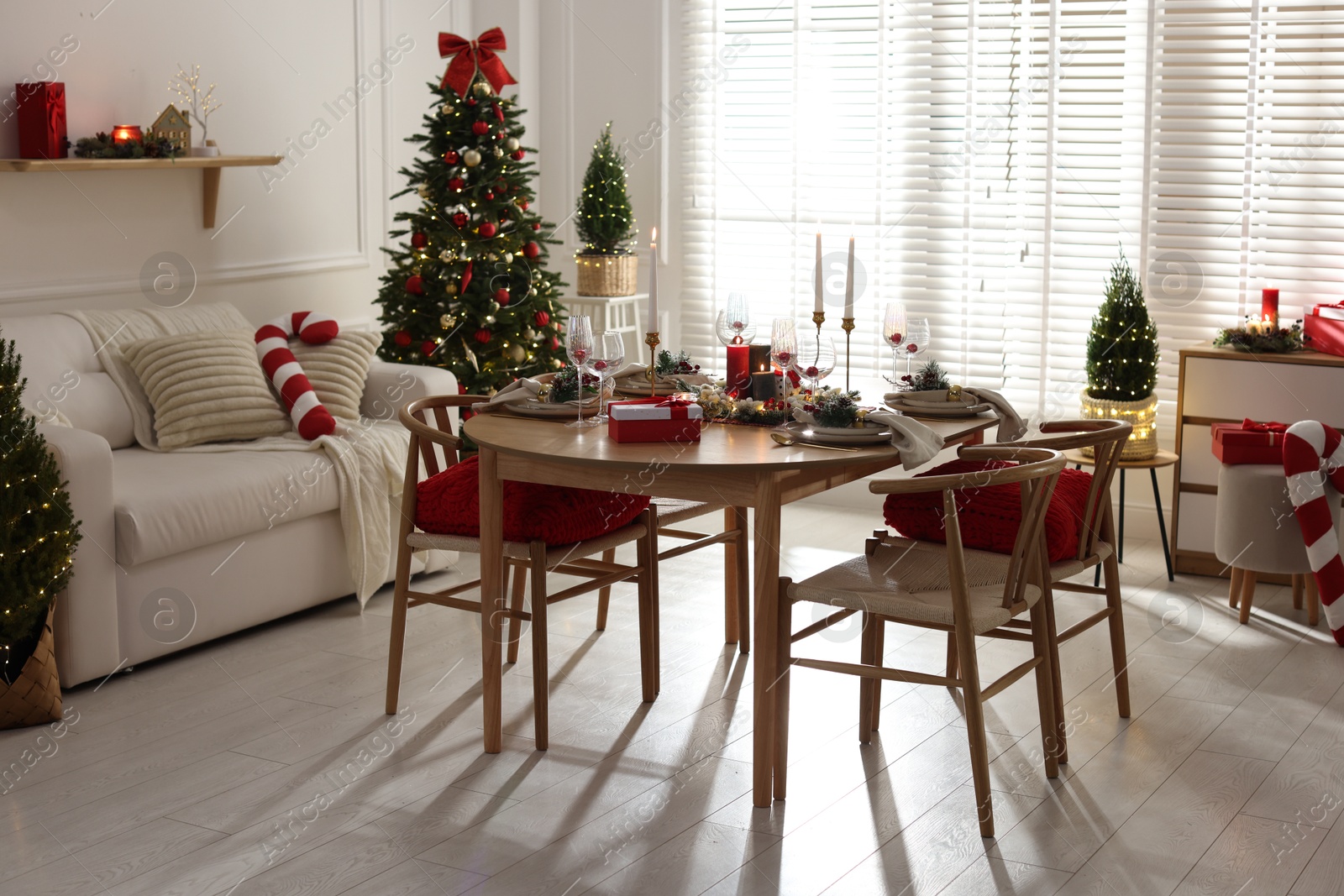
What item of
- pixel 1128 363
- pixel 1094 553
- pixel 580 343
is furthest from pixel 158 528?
pixel 1128 363

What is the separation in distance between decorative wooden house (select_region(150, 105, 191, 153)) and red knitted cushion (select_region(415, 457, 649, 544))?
184 centimetres

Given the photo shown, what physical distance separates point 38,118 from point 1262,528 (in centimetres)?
394

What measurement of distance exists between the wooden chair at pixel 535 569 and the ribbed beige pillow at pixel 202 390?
0.94m

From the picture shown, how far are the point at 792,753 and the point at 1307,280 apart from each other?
2.93 metres

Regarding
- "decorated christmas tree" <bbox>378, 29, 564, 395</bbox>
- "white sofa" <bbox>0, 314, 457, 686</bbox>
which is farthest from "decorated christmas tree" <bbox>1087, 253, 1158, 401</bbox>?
"white sofa" <bbox>0, 314, 457, 686</bbox>

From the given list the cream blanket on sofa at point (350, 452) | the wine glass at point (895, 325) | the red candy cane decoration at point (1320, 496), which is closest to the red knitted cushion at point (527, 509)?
the wine glass at point (895, 325)

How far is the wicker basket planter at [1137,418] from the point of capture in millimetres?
4648

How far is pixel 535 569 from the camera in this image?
10.1ft

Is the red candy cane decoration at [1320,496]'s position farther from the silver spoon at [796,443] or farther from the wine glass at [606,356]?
the wine glass at [606,356]

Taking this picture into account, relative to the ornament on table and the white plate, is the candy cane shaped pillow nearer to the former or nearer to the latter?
the ornament on table

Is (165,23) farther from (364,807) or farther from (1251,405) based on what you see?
(1251,405)

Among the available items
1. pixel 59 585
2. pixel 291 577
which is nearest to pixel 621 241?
pixel 291 577

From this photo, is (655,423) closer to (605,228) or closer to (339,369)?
(339,369)

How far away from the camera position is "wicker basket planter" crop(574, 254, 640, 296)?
569 cm
